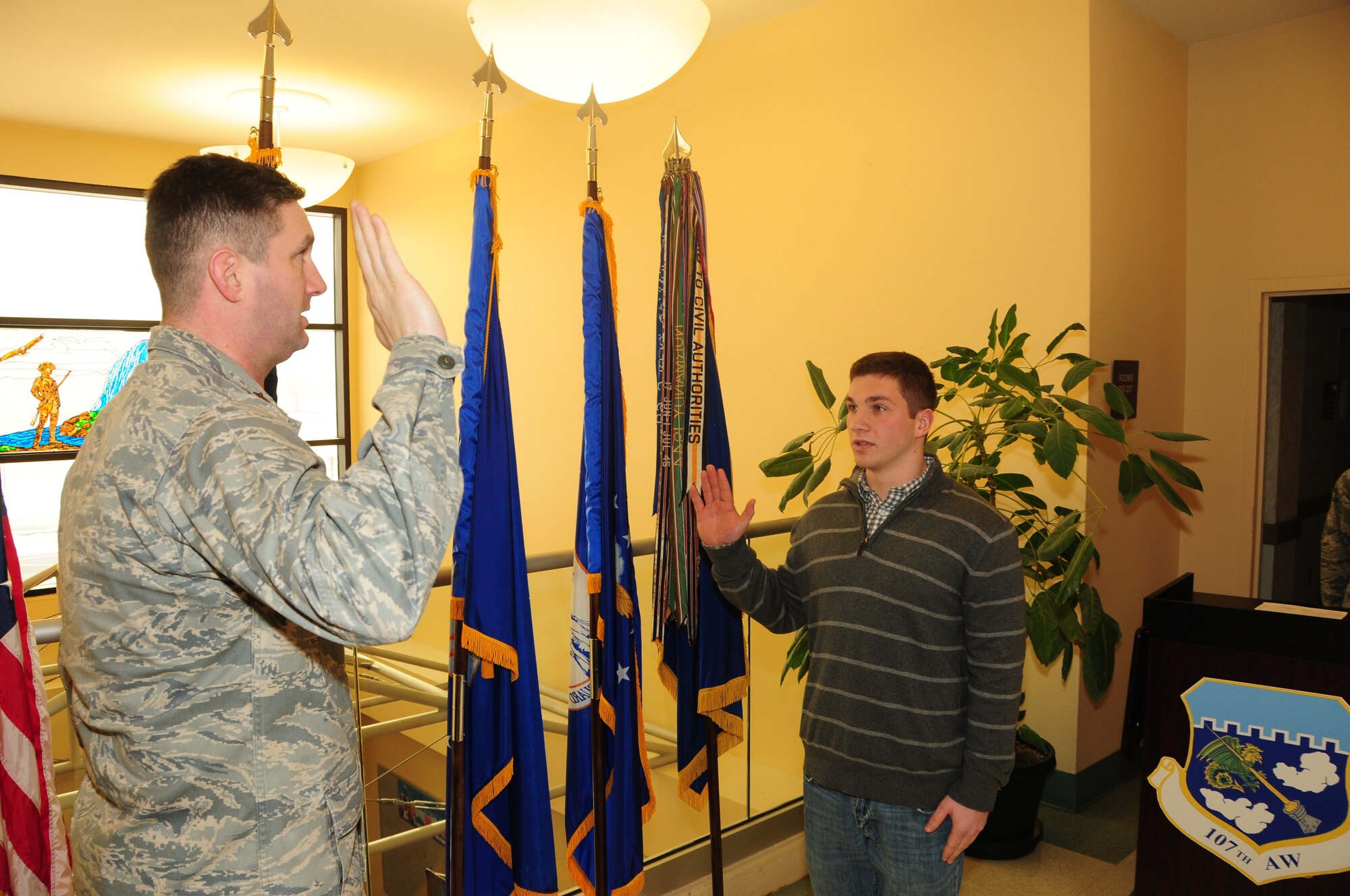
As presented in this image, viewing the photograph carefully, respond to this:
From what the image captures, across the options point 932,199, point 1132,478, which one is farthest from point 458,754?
point 932,199

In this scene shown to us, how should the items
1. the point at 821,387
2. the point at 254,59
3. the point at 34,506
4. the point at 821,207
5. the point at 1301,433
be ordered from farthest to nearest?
the point at 34,506 < the point at 254,59 < the point at 1301,433 < the point at 821,207 < the point at 821,387

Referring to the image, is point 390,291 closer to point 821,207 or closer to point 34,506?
point 821,207

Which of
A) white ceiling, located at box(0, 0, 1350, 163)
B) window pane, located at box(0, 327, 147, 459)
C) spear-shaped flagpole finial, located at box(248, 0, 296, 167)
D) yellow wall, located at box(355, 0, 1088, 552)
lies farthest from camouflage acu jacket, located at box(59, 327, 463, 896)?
window pane, located at box(0, 327, 147, 459)

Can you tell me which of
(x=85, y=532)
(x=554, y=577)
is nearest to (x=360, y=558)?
(x=85, y=532)

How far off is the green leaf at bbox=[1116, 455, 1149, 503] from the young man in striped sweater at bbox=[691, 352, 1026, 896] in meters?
1.27

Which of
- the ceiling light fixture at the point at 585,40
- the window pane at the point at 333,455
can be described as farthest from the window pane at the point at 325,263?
the ceiling light fixture at the point at 585,40

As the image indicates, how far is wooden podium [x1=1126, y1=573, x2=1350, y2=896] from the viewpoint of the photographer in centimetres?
245

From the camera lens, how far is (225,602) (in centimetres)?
123

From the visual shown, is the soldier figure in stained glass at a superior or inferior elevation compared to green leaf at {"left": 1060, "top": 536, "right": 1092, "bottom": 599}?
superior

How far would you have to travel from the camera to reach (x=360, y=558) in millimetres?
1074

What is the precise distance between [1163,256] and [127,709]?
14.0ft

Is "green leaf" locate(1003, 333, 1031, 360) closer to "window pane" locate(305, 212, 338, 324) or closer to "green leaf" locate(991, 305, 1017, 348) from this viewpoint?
"green leaf" locate(991, 305, 1017, 348)

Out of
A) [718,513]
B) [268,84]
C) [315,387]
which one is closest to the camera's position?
[268,84]

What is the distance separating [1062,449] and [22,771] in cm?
271
